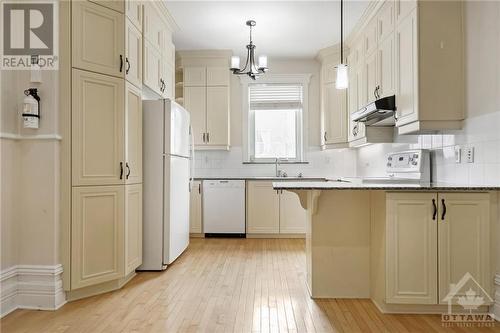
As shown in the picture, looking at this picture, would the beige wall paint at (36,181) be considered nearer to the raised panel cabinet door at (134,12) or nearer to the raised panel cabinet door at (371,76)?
the raised panel cabinet door at (134,12)

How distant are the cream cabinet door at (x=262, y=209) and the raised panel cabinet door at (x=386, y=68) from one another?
2.13 m

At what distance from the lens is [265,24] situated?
404cm

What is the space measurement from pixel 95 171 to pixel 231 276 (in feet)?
4.91

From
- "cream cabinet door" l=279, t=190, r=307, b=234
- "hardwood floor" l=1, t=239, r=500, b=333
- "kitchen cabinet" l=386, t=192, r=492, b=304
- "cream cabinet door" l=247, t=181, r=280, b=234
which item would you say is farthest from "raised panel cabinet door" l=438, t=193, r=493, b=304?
"cream cabinet door" l=247, t=181, r=280, b=234

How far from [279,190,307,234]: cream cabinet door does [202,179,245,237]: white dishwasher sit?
575mm

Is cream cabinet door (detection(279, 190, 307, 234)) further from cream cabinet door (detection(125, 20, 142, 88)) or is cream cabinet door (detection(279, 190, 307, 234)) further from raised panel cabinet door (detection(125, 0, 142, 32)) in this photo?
raised panel cabinet door (detection(125, 0, 142, 32))

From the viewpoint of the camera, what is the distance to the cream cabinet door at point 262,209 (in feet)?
15.8

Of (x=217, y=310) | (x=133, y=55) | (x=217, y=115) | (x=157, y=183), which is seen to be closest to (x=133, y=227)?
(x=157, y=183)

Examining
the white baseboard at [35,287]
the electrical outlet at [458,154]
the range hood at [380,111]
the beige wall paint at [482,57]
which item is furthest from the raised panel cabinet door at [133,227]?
the beige wall paint at [482,57]

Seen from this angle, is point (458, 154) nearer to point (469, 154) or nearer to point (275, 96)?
point (469, 154)

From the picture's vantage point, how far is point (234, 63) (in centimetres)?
364

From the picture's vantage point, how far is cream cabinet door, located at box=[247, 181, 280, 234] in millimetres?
4820

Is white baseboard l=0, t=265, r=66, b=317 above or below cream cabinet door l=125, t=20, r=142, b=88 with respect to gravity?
below

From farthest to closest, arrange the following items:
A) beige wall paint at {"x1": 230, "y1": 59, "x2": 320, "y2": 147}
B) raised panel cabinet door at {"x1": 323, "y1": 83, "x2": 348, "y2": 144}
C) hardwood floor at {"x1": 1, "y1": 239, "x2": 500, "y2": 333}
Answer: beige wall paint at {"x1": 230, "y1": 59, "x2": 320, "y2": 147}
raised panel cabinet door at {"x1": 323, "y1": 83, "x2": 348, "y2": 144}
hardwood floor at {"x1": 1, "y1": 239, "x2": 500, "y2": 333}
